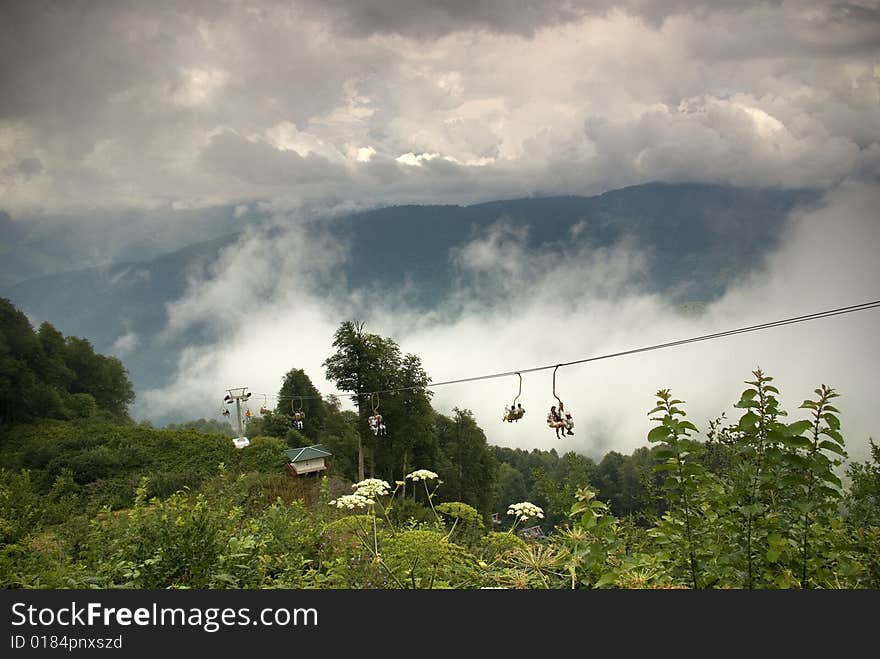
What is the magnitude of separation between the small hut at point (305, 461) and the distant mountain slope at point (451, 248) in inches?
3220

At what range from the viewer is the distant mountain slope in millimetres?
104375

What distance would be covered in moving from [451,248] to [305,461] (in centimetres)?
→ 16389

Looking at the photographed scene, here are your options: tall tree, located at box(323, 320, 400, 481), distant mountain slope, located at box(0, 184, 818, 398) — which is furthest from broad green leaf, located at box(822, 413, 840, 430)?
distant mountain slope, located at box(0, 184, 818, 398)

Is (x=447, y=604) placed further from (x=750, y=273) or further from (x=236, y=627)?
(x=750, y=273)

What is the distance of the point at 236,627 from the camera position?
260 cm

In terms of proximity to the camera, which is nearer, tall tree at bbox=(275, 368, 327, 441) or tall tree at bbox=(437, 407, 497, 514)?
tall tree at bbox=(437, 407, 497, 514)

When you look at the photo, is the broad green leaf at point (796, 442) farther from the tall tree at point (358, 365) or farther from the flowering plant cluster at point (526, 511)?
the tall tree at point (358, 365)

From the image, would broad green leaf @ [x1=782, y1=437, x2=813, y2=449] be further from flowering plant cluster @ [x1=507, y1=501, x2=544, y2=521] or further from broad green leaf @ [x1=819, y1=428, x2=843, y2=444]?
flowering plant cluster @ [x1=507, y1=501, x2=544, y2=521]

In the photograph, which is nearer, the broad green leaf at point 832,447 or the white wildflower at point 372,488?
the broad green leaf at point 832,447

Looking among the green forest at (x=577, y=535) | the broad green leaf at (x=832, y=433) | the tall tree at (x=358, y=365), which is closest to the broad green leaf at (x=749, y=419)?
the green forest at (x=577, y=535)

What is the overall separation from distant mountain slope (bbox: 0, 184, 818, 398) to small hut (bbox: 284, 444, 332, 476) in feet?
268

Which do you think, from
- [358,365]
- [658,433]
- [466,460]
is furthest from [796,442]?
[466,460]

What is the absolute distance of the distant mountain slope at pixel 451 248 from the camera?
104 metres

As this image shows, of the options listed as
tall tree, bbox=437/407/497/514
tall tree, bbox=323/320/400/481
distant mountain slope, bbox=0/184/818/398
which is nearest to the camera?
tall tree, bbox=323/320/400/481
